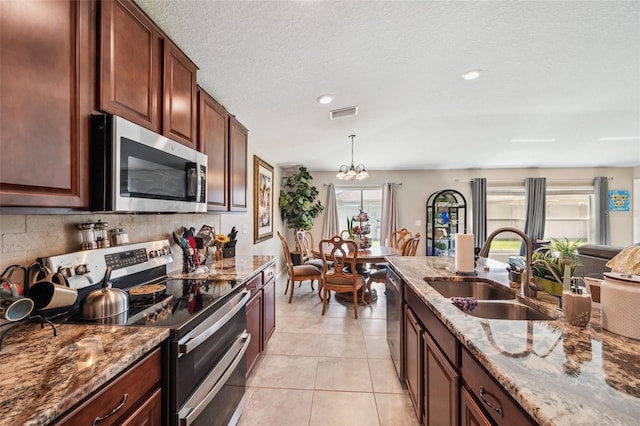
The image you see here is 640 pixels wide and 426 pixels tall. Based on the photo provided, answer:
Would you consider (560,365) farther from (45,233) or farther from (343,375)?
(45,233)

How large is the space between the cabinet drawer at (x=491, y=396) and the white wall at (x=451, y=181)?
5342mm

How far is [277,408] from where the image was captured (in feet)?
5.93

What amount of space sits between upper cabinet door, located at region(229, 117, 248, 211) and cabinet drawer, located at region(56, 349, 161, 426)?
1634 mm

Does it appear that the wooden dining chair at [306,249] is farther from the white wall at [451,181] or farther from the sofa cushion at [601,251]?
the sofa cushion at [601,251]

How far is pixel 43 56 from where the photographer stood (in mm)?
840

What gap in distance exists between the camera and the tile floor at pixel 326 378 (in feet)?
5.71

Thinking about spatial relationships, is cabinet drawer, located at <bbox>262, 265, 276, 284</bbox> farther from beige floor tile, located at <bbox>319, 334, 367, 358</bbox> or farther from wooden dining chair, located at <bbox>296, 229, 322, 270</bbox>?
wooden dining chair, located at <bbox>296, 229, 322, 270</bbox>

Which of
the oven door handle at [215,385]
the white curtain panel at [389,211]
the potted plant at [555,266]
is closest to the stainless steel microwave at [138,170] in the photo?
the oven door handle at [215,385]

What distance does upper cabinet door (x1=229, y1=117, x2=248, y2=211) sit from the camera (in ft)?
8.02

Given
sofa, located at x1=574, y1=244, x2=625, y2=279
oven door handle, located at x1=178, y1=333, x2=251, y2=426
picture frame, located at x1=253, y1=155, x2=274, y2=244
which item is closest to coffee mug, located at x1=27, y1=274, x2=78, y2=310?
oven door handle, located at x1=178, y1=333, x2=251, y2=426

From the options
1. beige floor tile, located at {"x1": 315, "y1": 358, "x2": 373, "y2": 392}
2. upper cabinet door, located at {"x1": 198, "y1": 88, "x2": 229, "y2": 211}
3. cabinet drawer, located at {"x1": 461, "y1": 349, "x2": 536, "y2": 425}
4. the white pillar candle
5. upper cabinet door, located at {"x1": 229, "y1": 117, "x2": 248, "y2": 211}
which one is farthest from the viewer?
upper cabinet door, located at {"x1": 229, "y1": 117, "x2": 248, "y2": 211}

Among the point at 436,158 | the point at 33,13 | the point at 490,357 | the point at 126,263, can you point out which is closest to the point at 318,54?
the point at 33,13

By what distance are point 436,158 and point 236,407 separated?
5.20 metres

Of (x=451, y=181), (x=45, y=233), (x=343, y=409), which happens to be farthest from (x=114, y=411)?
(x=451, y=181)
